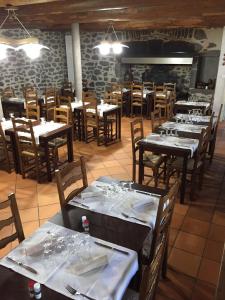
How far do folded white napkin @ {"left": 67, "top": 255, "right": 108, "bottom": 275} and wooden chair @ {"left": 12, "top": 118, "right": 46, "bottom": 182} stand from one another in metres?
2.56

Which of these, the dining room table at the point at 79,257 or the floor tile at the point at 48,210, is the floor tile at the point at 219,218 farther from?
the floor tile at the point at 48,210

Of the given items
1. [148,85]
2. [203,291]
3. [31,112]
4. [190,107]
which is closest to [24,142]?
[31,112]

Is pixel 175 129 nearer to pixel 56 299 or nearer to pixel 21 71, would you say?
pixel 56 299

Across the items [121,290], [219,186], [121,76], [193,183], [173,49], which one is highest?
[173,49]

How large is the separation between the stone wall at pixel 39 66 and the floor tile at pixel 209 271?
6.90m

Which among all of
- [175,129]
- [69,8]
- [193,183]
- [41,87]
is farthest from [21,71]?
[193,183]

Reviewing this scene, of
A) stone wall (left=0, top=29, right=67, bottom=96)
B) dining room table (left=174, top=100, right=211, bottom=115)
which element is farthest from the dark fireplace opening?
dining room table (left=174, top=100, right=211, bottom=115)

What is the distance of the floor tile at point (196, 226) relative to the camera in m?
2.94

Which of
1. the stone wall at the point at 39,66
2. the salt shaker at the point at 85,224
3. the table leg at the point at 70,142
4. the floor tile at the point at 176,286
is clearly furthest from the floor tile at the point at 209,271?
the stone wall at the point at 39,66

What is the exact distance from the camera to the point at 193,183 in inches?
137

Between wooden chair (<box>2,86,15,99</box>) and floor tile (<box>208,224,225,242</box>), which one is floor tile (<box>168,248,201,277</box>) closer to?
floor tile (<box>208,224,225,242</box>)

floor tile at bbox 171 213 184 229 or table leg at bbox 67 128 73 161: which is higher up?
table leg at bbox 67 128 73 161

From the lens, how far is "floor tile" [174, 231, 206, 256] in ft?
8.80

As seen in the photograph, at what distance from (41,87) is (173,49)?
4.55m
